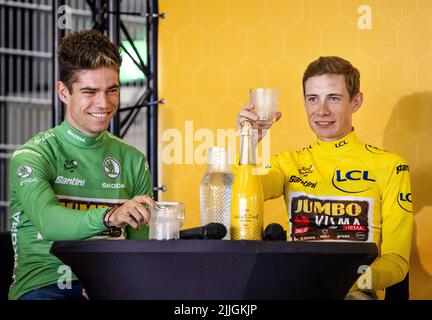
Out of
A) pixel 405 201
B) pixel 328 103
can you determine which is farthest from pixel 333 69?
pixel 405 201

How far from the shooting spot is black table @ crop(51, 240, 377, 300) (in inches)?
50.6

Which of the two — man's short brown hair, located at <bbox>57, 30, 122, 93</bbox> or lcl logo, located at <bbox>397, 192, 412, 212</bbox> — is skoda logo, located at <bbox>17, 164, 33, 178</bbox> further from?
lcl logo, located at <bbox>397, 192, 412, 212</bbox>

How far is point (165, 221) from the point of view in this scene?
58.9 inches

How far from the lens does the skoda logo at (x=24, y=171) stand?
74.2 inches

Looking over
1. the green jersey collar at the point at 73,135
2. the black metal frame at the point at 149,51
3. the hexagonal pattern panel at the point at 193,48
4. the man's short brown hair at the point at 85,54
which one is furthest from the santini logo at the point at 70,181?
the hexagonal pattern panel at the point at 193,48

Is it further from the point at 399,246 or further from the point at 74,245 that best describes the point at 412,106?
the point at 74,245

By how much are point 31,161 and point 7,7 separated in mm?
16765

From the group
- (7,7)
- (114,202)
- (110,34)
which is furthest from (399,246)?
(7,7)

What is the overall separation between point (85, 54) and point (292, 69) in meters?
1.33

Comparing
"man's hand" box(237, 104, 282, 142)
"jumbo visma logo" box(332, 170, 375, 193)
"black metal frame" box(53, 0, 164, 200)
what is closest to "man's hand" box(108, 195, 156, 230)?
"man's hand" box(237, 104, 282, 142)

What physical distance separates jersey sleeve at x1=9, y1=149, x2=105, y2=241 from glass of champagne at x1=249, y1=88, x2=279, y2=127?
50 cm

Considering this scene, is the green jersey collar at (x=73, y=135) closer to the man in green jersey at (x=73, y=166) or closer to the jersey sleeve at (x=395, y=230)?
the man in green jersey at (x=73, y=166)

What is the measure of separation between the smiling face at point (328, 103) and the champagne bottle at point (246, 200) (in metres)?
0.76
